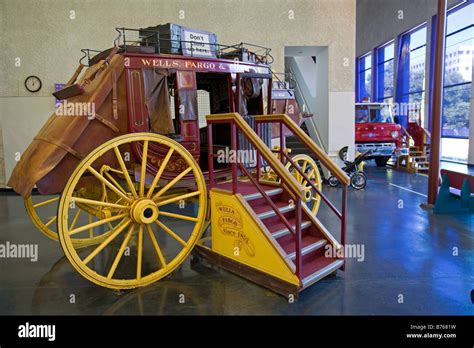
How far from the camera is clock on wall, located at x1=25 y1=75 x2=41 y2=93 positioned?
9.31 meters

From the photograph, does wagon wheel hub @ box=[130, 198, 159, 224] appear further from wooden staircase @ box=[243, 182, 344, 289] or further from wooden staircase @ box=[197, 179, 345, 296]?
wooden staircase @ box=[243, 182, 344, 289]

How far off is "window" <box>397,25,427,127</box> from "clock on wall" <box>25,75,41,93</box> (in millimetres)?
12720

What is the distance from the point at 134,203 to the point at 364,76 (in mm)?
21586

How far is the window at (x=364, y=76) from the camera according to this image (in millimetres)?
21486

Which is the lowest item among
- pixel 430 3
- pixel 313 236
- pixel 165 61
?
pixel 313 236

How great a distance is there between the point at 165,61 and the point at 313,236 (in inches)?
105

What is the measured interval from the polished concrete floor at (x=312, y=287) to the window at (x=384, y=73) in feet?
48.0

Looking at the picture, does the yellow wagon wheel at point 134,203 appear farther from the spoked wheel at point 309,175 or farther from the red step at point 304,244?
the spoked wheel at point 309,175

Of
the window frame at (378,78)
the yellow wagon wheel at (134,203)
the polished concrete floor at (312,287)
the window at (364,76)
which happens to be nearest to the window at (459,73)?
the window frame at (378,78)

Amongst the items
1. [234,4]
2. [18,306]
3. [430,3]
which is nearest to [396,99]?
[430,3]

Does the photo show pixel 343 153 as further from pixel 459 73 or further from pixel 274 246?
pixel 274 246

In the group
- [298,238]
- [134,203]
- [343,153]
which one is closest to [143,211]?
[134,203]

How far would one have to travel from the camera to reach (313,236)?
425 cm
